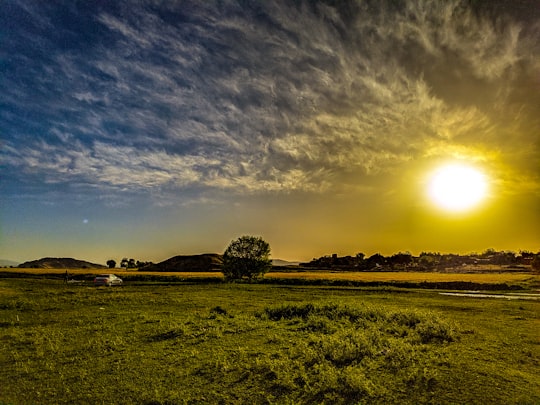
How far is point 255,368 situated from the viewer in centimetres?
1655

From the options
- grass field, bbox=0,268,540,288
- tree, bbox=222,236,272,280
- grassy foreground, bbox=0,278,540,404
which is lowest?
grass field, bbox=0,268,540,288

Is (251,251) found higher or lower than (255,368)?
higher

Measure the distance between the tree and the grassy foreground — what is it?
64.9 meters

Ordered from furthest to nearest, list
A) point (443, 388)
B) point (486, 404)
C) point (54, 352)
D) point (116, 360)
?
point (54, 352), point (116, 360), point (443, 388), point (486, 404)

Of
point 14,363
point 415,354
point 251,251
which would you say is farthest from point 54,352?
point 251,251

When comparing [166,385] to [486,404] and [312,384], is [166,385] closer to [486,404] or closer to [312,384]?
[312,384]

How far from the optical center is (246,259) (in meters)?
97.3

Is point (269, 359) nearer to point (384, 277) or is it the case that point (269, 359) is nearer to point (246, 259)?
point (246, 259)

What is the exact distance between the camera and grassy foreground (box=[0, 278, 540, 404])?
13.9m

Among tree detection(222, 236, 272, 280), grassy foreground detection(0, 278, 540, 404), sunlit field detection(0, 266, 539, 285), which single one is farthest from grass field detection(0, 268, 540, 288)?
grassy foreground detection(0, 278, 540, 404)

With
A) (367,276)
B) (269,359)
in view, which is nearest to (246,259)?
(367,276)

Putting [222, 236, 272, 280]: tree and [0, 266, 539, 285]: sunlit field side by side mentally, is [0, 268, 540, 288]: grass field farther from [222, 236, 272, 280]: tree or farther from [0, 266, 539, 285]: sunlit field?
[222, 236, 272, 280]: tree

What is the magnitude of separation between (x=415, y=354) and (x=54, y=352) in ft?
60.7

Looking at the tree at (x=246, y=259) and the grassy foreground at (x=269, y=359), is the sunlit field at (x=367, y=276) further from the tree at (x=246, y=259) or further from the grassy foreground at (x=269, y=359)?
the grassy foreground at (x=269, y=359)
